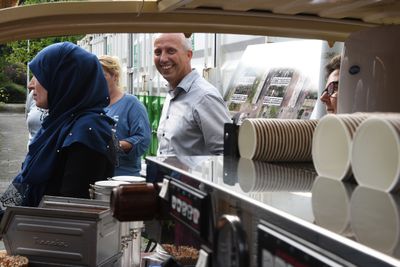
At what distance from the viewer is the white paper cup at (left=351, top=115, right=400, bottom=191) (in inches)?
26.6

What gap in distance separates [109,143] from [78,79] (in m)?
0.28

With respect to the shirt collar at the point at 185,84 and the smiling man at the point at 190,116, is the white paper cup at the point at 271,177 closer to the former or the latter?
the smiling man at the point at 190,116

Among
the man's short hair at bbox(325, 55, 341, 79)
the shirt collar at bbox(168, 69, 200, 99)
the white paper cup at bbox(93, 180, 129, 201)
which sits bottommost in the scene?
the white paper cup at bbox(93, 180, 129, 201)

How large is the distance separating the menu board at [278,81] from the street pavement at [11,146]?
4642 mm

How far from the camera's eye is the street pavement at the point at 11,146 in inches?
334

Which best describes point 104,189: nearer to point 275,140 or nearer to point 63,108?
point 63,108

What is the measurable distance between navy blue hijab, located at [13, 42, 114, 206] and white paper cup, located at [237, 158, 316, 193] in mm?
1207

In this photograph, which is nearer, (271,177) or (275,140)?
(271,177)

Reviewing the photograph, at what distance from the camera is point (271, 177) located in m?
0.87

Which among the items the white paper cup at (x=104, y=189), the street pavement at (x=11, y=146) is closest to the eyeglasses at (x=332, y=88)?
the white paper cup at (x=104, y=189)

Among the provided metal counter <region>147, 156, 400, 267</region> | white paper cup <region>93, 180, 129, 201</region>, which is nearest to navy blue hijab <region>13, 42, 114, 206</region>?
white paper cup <region>93, 180, 129, 201</region>

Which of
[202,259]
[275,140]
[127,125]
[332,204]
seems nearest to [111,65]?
[127,125]

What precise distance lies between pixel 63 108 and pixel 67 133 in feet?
0.48

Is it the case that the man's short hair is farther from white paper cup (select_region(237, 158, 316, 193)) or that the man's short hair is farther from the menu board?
white paper cup (select_region(237, 158, 316, 193))
